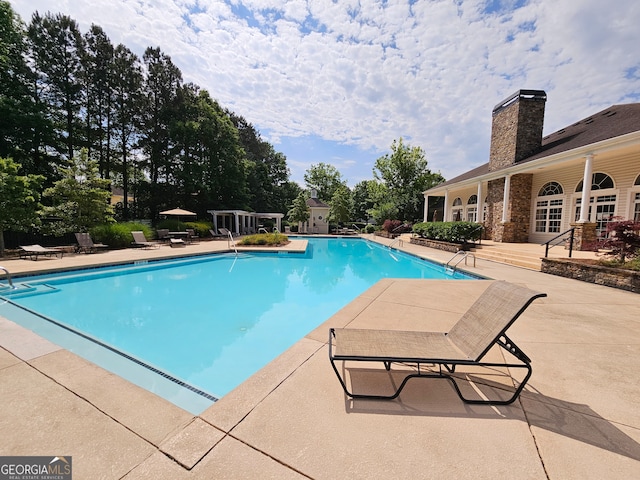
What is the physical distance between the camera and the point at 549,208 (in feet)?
43.1

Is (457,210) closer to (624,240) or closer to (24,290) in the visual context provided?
(624,240)

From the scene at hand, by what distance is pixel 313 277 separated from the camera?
995cm

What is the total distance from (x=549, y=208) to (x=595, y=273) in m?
8.01

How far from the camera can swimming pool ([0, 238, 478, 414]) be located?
368cm

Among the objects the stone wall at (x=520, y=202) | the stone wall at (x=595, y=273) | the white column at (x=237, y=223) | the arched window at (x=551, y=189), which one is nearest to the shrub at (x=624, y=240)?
the stone wall at (x=595, y=273)

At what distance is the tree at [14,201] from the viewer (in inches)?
378

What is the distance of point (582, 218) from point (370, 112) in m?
13.7

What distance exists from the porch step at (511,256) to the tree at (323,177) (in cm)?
3508

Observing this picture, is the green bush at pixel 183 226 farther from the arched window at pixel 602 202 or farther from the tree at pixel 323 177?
the tree at pixel 323 177

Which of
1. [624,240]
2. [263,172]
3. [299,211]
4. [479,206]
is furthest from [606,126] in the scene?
[263,172]

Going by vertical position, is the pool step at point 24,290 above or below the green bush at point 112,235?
below

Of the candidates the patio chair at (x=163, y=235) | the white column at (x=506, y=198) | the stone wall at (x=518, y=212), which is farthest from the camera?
the patio chair at (x=163, y=235)

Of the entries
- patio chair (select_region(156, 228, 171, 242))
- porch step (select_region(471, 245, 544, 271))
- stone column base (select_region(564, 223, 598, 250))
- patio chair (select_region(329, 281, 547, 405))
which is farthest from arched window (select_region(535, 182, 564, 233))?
patio chair (select_region(156, 228, 171, 242))

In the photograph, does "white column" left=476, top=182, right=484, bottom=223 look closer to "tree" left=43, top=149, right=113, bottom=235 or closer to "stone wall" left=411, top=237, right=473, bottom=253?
"stone wall" left=411, top=237, right=473, bottom=253
